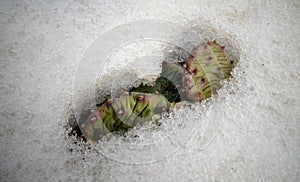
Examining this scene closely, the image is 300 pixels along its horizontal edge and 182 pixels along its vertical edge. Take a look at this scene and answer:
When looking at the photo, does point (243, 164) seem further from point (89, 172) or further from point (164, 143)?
point (89, 172)

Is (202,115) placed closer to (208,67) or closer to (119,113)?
(208,67)

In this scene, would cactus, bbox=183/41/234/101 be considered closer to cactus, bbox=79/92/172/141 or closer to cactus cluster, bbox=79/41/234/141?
cactus cluster, bbox=79/41/234/141

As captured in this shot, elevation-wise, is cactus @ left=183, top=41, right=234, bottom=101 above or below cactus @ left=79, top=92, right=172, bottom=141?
above

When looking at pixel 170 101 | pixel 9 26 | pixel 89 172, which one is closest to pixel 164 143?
pixel 170 101

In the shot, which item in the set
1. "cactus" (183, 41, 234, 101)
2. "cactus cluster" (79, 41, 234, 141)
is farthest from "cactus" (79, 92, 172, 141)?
"cactus" (183, 41, 234, 101)

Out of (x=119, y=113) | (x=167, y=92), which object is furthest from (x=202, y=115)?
(x=119, y=113)

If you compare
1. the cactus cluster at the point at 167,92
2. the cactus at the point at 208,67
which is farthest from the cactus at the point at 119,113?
the cactus at the point at 208,67
